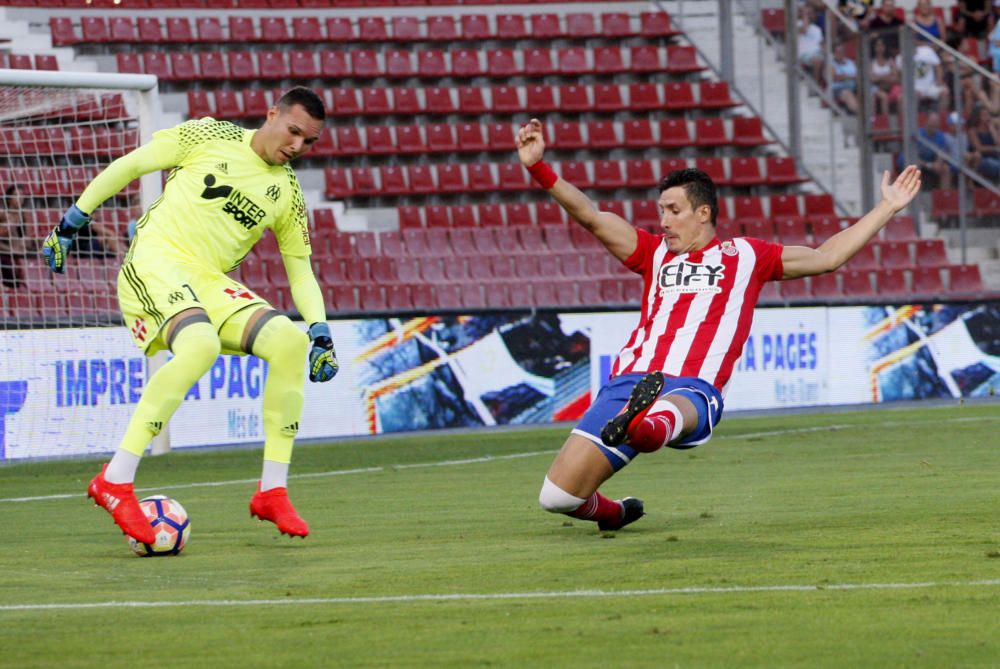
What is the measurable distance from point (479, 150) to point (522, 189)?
2.85 feet

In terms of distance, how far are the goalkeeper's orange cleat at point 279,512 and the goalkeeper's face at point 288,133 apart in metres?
1.54

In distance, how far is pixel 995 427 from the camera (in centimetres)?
1468

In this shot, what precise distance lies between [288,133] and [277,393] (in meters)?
1.18

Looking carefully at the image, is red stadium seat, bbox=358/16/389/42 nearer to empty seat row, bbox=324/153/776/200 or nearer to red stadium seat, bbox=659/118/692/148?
empty seat row, bbox=324/153/776/200

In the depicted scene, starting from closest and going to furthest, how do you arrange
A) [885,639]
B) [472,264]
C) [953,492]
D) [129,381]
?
[885,639] < [953,492] < [129,381] < [472,264]

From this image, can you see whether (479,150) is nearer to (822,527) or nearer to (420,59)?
(420,59)

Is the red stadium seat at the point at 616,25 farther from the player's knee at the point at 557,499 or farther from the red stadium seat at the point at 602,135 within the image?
the player's knee at the point at 557,499

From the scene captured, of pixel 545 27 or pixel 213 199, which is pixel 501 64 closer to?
pixel 545 27

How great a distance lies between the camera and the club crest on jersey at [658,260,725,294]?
312 inches

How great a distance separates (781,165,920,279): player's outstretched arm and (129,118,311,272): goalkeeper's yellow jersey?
237 centimetres

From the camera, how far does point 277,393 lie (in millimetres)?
7504

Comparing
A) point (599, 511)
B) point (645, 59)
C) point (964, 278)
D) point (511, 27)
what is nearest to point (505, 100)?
point (511, 27)

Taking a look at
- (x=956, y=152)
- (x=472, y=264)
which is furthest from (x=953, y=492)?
(x=956, y=152)

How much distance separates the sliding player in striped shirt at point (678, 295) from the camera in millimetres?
7605
